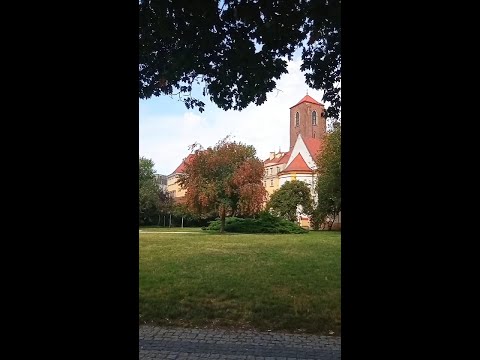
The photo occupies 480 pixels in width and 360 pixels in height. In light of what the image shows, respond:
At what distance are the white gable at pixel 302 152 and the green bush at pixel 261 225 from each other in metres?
1.94

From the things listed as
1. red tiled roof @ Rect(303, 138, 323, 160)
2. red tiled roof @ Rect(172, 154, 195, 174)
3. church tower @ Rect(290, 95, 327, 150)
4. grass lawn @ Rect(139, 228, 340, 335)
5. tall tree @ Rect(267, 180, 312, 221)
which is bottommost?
grass lawn @ Rect(139, 228, 340, 335)

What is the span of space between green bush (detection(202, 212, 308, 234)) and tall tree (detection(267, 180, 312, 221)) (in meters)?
0.26

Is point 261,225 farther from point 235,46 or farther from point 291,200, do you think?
point 235,46

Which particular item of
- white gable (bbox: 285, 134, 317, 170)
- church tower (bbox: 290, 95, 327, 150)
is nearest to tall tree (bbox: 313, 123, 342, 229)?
white gable (bbox: 285, 134, 317, 170)

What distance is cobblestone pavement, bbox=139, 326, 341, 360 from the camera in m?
3.61

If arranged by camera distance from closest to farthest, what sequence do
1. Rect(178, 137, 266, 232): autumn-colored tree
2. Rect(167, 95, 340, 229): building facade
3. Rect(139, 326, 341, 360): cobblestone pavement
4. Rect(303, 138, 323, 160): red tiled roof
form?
1. Rect(139, 326, 341, 360): cobblestone pavement
2. Rect(178, 137, 266, 232): autumn-colored tree
3. Rect(167, 95, 340, 229): building facade
4. Rect(303, 138, 323, 160): red tiled roof

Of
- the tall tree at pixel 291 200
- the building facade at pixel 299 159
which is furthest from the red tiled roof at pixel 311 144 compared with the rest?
the tall tree at pixel 291 200

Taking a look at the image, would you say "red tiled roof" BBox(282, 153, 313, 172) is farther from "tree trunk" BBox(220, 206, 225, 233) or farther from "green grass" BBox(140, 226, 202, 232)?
"green grass" BBox(140, 226, 202, 232)

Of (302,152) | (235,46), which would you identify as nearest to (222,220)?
(302,152)

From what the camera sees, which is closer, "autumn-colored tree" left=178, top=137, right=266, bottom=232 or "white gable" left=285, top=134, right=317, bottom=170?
"autumn-colored tree" left=178, top=137, right=266, bottom=232

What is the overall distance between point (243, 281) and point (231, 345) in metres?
3.47

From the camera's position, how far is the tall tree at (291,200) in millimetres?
12016

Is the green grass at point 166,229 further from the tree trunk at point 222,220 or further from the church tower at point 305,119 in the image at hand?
the church tower at point 305,119
